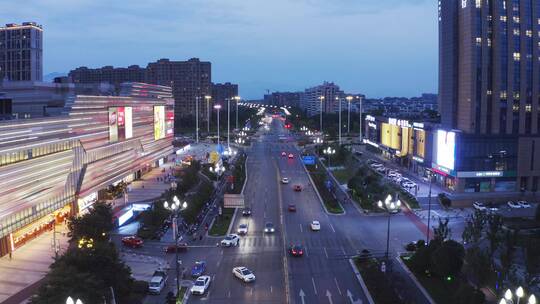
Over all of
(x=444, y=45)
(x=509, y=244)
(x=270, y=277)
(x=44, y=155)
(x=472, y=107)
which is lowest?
(x=270, y=277)

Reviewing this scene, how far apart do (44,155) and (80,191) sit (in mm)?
7721

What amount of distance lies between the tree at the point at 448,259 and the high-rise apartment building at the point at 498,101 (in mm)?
27612

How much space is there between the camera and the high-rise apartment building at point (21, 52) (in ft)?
246

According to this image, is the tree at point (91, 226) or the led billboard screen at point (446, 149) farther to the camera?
the led billboard screen at point (446, 149)

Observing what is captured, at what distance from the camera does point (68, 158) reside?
42.6m

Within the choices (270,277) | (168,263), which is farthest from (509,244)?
(168,263)

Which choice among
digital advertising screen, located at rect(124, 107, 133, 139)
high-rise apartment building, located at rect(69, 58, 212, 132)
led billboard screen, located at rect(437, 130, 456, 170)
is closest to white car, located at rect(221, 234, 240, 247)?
digital advertising screen, located at rect(124, 107, 133, 139)

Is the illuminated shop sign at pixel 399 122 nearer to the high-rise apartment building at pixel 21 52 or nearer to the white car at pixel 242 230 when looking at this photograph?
the white car at pixel 242 230

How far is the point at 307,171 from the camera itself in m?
74.4

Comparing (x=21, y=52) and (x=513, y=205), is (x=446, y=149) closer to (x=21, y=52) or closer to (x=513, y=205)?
(x=513, y=205)

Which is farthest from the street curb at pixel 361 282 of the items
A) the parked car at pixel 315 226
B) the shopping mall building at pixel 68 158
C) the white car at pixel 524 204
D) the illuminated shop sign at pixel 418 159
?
the illuminated shop sign at pixel 418 159

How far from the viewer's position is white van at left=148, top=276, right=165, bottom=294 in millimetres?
28594

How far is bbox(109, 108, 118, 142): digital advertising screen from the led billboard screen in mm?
37793

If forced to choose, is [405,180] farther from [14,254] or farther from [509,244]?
[14,254]
